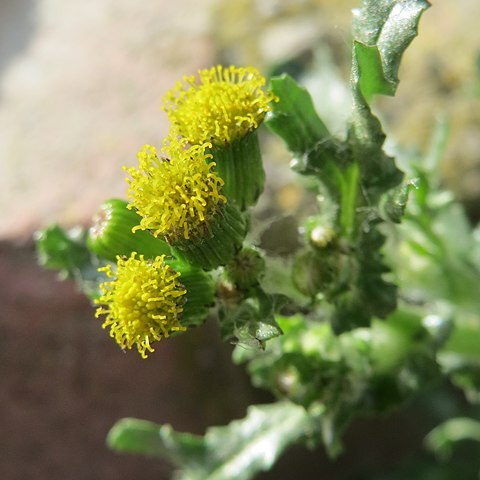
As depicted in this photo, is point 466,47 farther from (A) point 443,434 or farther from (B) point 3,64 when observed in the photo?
(B) point 3,64

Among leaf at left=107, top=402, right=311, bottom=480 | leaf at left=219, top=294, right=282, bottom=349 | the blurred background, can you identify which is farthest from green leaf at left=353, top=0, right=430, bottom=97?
leaf at left=107, top=402, right=311, bottom=480

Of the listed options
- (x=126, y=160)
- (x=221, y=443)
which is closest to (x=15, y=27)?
(x=126, y=160)

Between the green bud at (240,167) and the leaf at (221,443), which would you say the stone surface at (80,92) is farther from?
the green bud at (240,167)

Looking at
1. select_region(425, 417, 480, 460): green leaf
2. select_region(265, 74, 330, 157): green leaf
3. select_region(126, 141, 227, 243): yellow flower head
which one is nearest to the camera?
select_region(126, 141, 227, 243): yellow flower head

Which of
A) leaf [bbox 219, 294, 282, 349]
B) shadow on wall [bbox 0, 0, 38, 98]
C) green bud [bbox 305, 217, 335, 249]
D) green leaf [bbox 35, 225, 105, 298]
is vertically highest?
shadow on wall [bbox 0, 0, 38, 98]

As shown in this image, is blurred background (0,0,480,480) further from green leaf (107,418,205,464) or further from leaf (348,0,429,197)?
leaf (348,0,429,197)

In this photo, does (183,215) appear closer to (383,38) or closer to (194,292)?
(194,292)

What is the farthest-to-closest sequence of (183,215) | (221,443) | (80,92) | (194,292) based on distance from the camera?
(80,92), (221,443), (194,292), (183,215)

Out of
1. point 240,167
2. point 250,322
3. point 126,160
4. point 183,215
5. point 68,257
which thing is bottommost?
point 250,322
